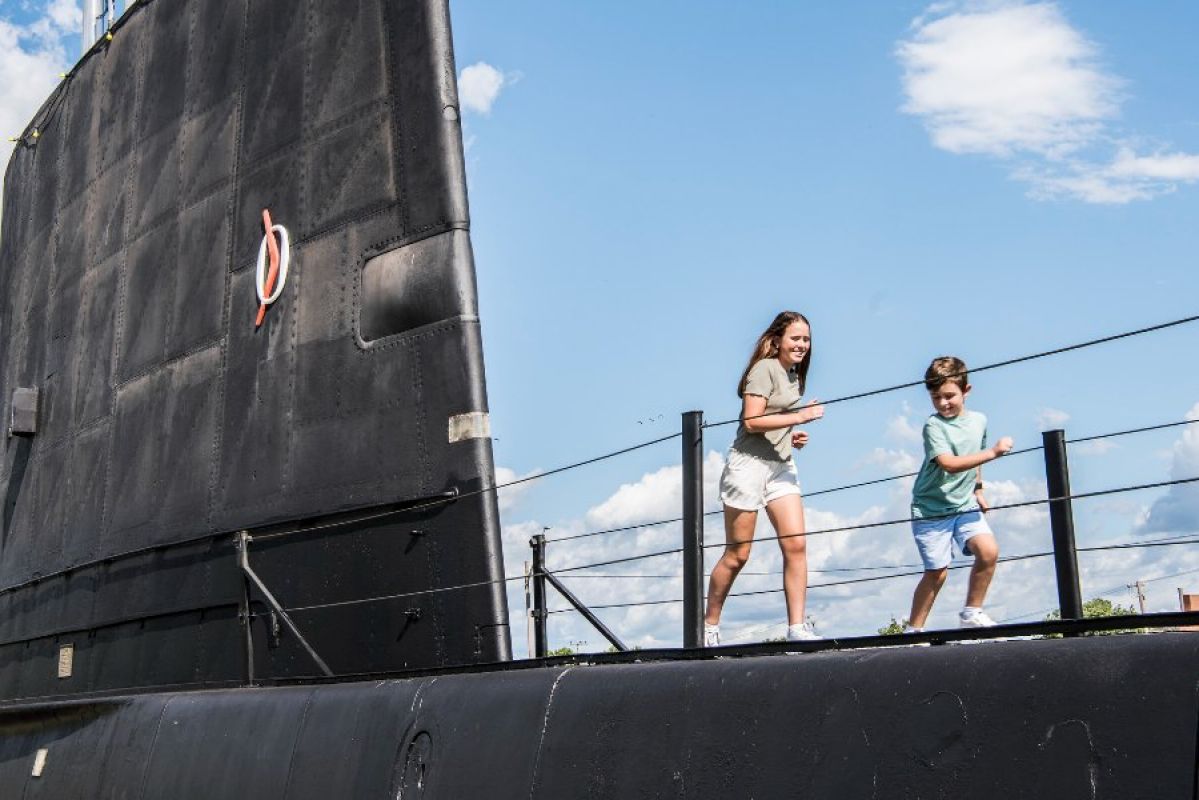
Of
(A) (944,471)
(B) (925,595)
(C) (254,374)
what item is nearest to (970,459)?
(A) (944,471)

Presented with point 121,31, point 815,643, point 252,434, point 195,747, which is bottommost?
point 195,747

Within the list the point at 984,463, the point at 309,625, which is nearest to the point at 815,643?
the point at 984,463

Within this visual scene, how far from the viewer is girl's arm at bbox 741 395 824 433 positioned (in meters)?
5.52

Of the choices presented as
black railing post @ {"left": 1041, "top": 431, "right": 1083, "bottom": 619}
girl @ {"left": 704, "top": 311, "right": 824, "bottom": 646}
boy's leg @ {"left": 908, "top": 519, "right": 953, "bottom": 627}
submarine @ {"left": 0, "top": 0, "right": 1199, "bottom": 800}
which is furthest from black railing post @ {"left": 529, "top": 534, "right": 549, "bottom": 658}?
black railing post @ {"left": 1041, "top": 431, "right": 1083, "bottom": 619}

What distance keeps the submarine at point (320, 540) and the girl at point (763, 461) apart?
0.69 meters

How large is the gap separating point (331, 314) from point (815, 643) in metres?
3.43

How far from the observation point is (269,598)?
707 centimetres

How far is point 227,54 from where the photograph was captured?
8.33 meters

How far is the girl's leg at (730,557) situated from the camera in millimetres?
5723

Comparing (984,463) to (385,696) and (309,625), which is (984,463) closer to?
(385,696)

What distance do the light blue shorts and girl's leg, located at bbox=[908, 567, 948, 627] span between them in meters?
0.05

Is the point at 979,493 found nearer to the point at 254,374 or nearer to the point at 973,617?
the point at 973,617

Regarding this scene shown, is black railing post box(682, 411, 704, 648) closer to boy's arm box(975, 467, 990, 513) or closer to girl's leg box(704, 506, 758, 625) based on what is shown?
girl's leg box(704, 506, 758, 625)

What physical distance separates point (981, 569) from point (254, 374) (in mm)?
3899
